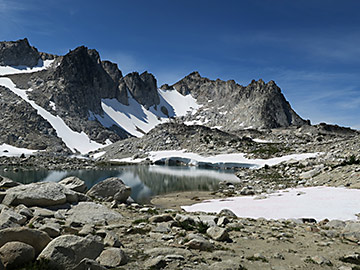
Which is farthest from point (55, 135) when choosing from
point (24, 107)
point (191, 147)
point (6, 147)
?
point (191, 147)

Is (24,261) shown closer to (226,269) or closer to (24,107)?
(226,269)

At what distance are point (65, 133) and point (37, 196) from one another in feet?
503

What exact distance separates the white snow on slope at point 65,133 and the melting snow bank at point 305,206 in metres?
137

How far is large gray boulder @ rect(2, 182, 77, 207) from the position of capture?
13914 millimetres

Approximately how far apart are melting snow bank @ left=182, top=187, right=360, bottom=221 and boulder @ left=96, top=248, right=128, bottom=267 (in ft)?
40.7

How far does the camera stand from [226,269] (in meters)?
6.95

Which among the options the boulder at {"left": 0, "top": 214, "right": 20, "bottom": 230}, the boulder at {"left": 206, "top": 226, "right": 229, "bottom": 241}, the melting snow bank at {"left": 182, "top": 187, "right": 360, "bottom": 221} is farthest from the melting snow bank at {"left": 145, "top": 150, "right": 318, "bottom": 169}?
the boulder at {"left": 0, "top": 214, "right": 20, "bottom": 230}

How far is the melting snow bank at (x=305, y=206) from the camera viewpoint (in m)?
17.0

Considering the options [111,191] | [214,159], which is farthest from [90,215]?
[214,159]

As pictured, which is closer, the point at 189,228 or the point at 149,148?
the point at 189,228

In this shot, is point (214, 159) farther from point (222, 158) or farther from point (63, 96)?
point (63, 96)

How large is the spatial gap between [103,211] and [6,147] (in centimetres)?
12294

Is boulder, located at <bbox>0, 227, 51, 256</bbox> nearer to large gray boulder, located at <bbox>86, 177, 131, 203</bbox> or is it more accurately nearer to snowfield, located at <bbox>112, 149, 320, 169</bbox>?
large gray boulder, located at <bbox>86, 177, 131, 203</bbox>

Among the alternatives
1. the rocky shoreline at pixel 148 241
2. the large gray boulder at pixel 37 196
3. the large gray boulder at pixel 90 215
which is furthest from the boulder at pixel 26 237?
the large gray boulder at pixel 37 196
